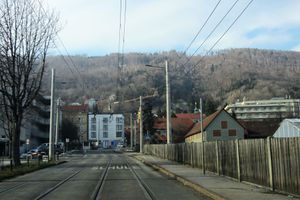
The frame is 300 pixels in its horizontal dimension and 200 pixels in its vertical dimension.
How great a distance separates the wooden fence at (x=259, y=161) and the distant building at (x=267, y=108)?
302 feet

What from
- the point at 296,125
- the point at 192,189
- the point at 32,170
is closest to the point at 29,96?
the point at 32,170

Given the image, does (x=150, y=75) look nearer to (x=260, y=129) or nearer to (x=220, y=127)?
(x=220, y=127)

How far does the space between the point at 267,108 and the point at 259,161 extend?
13350cm

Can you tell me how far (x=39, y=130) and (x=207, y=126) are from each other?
186 ft

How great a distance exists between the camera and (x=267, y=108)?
14562cm

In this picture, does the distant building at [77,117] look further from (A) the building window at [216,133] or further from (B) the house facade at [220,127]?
(A) the building window at [216,133]

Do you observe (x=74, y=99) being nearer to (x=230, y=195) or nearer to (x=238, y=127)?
(x=230, y=195)

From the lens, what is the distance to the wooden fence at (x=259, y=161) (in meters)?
13.6

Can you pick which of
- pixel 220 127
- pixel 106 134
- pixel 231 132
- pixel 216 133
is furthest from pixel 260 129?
pixel 106 134

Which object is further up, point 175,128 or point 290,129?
point 175,128

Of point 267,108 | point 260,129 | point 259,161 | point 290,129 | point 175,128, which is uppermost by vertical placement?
point 267,108

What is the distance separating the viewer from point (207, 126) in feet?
287

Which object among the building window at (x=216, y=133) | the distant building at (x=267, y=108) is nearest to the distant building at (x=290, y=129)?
the building window at (x=216, y=133)

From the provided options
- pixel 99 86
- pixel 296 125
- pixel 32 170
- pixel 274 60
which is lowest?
pixel 32 170
